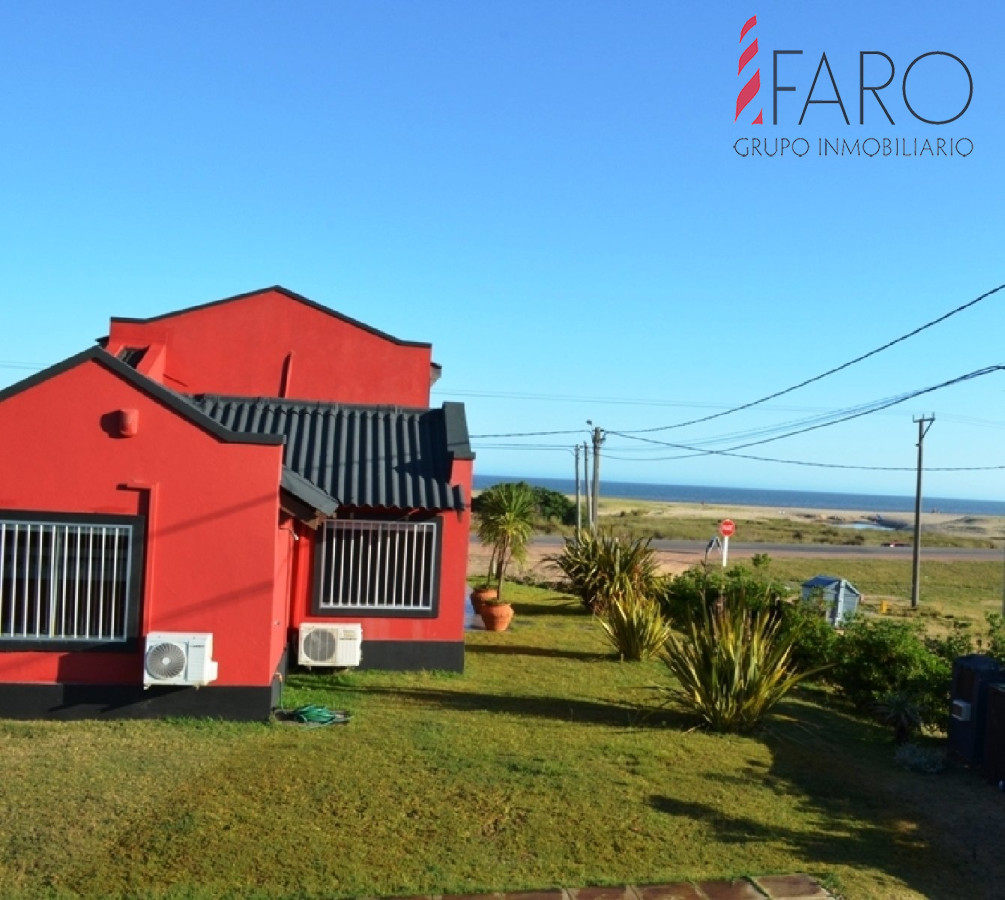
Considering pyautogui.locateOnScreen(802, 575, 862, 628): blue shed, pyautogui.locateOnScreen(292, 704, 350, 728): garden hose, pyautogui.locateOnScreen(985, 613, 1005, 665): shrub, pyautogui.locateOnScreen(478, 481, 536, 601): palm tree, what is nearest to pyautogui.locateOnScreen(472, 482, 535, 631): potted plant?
pyautogui.locateOnScreen(478, 481, 536, 601): palm tree

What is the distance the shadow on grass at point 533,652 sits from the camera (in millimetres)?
14391

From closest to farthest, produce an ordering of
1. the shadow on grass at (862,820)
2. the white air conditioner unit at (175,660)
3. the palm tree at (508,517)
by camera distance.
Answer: the shadow on grass at (862,820) < the white air conditioner unit at (175,660) < the palm tree at (508,517)

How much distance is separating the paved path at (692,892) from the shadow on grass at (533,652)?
8105 millimetres

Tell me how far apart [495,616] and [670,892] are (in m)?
10.6

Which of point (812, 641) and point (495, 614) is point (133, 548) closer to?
point (495, 614)

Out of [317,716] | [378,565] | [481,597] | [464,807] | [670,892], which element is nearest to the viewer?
[670,892]

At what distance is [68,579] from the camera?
9297 mm

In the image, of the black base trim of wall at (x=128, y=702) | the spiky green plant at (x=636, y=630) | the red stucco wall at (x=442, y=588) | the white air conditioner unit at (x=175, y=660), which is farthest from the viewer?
the spiky green plant at (x=636, y=630)

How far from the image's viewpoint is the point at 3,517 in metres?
9.20

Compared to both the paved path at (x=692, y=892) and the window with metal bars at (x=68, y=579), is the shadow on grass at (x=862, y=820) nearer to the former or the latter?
the paved path at (x=692, y=892)

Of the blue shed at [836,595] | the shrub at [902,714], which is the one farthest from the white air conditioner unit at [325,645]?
the blue shed at [836,595]

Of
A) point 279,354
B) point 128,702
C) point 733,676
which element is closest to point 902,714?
point 733,676

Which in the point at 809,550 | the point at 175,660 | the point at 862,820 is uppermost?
the point at 175,660

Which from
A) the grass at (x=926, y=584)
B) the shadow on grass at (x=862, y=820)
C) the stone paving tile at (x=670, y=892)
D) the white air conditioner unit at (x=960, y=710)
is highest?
the white air conditioner unit at (x=960, y=710)
